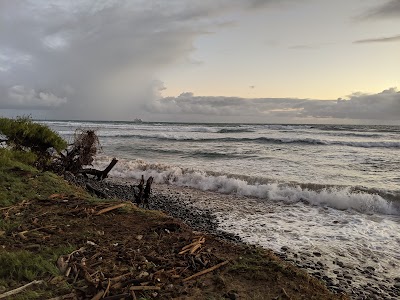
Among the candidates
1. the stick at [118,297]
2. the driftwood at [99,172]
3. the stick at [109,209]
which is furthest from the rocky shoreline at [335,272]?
the driftwood at [99,172]

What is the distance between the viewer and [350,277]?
19.2 ft

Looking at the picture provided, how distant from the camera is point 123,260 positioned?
4602 millimetres

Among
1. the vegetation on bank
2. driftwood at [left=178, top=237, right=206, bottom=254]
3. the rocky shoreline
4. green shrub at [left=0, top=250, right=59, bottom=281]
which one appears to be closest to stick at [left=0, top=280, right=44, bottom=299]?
the vegetation on bank

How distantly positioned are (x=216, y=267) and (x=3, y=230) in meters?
3.36

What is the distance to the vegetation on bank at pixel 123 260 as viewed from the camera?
13.0 ft

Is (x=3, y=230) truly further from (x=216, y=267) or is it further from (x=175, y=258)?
(x=216, y=267)

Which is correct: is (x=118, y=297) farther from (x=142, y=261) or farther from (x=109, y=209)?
(x=109, y=209)

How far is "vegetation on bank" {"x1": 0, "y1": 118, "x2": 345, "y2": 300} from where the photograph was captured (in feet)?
13.0

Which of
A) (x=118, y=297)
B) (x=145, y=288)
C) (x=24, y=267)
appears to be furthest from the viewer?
(x=24, y=267)

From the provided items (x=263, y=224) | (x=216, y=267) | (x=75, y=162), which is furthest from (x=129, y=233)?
(x=75, y=162)

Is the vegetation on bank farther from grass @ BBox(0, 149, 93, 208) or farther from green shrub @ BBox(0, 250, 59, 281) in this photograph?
grass @ BBox(0, 149, 93, 208)

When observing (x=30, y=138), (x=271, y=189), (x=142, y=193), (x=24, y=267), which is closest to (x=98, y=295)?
(x=24, y=267)

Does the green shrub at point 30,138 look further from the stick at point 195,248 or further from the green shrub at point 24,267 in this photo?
the stick at point 195,248

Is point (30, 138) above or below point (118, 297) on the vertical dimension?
above
